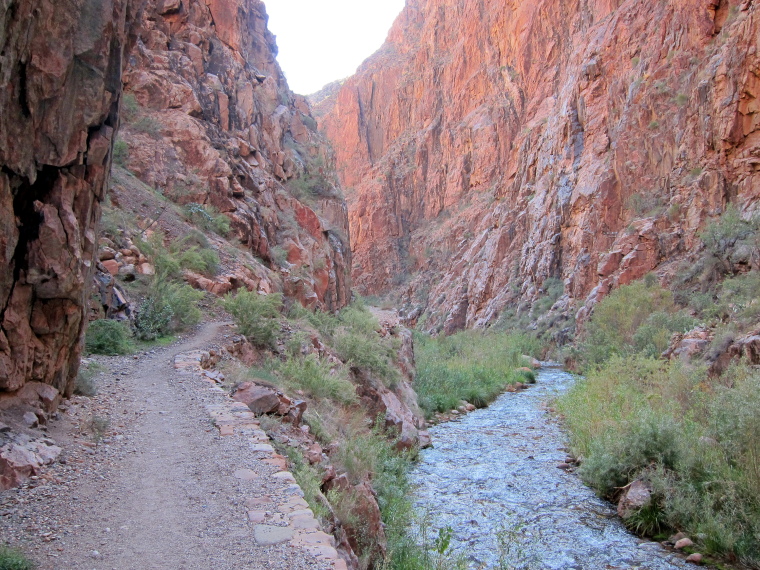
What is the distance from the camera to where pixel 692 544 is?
7.54 meters

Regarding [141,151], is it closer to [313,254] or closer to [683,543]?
[313,254]

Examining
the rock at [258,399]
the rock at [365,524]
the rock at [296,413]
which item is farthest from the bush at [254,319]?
the rock at [365,524]

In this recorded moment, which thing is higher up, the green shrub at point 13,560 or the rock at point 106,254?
the rock at point 106,254

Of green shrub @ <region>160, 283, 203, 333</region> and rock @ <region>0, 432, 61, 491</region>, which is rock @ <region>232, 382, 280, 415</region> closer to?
rock @ <region>0, 432, 61, 491</region>

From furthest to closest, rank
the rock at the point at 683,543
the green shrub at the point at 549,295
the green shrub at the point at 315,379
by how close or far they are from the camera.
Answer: the green shrub at the point at 549,295 → the green shrub at the point at 315,379 → the rock at the point at 683,543

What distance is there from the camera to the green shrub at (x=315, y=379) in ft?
32.3

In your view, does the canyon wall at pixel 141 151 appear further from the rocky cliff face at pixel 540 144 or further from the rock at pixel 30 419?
the rocky cliff face at pixel 540 144

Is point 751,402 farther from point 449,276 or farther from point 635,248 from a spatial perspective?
point 449,276

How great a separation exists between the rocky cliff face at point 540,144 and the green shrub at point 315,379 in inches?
764

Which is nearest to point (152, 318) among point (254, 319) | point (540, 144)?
point (254, 319)

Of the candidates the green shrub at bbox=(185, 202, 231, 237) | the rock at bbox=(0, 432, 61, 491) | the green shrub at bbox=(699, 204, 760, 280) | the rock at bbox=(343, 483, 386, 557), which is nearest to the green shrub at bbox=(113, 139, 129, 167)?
the green shrub at bbox=(185, 202, 231, 237)

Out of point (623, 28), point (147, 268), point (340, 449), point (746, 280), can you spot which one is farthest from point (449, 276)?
point (340, 449)

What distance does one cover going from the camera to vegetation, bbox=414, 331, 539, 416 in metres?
18.9

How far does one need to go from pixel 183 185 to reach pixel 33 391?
1231cm
